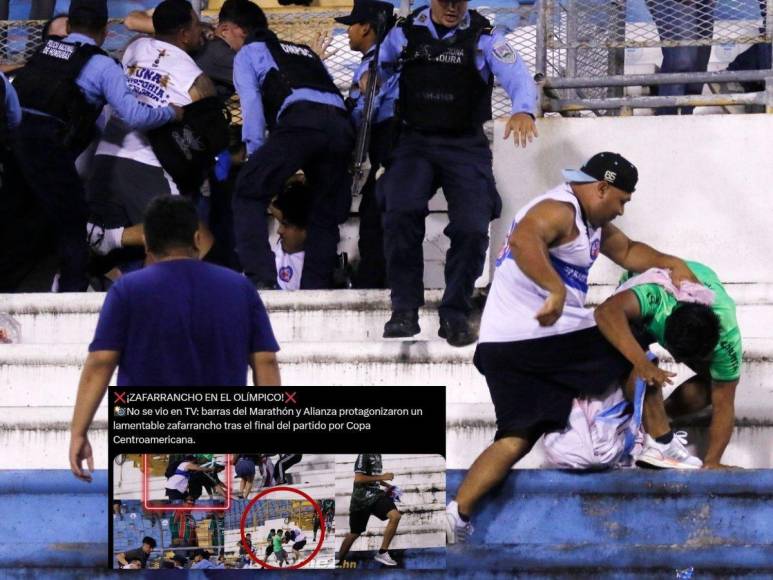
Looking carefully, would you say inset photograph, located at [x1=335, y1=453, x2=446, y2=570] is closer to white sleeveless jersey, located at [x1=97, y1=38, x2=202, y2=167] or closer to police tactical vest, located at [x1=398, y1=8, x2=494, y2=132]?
police tactical vest, located at [x1=398, y1=8, x2=494, y2=132]

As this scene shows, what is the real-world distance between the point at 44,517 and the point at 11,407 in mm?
1236

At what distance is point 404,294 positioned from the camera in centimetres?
741

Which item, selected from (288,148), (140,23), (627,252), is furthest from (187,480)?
(140,23)

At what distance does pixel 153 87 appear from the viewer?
333 inches

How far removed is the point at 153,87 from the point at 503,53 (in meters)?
1.78

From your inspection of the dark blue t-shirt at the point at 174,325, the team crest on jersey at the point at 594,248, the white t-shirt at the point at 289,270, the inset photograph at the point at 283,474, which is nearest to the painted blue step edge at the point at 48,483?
the dark blue t-shirt at the point at 174,325

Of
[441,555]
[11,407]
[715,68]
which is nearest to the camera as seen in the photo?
[441,555]

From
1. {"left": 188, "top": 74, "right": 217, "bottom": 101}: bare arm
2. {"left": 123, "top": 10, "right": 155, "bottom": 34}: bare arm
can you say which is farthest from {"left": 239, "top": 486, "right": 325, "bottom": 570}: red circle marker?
{"left": 123, "top": 10, "right": 155, "bottom": 34}: bare arm

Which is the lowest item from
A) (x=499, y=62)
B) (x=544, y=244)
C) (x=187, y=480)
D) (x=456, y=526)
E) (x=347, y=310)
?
(x=456, y=526)

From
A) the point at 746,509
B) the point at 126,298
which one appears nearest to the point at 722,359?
the point at 746,509

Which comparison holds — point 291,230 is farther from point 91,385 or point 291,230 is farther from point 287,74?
point 91,385

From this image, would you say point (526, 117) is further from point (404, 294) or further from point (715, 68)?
point (715, 68)

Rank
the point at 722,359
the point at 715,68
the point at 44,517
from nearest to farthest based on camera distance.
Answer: the point at 44,517
the point at 722,359
the point at 715,68

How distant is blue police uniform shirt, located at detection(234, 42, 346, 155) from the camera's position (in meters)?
8.03
